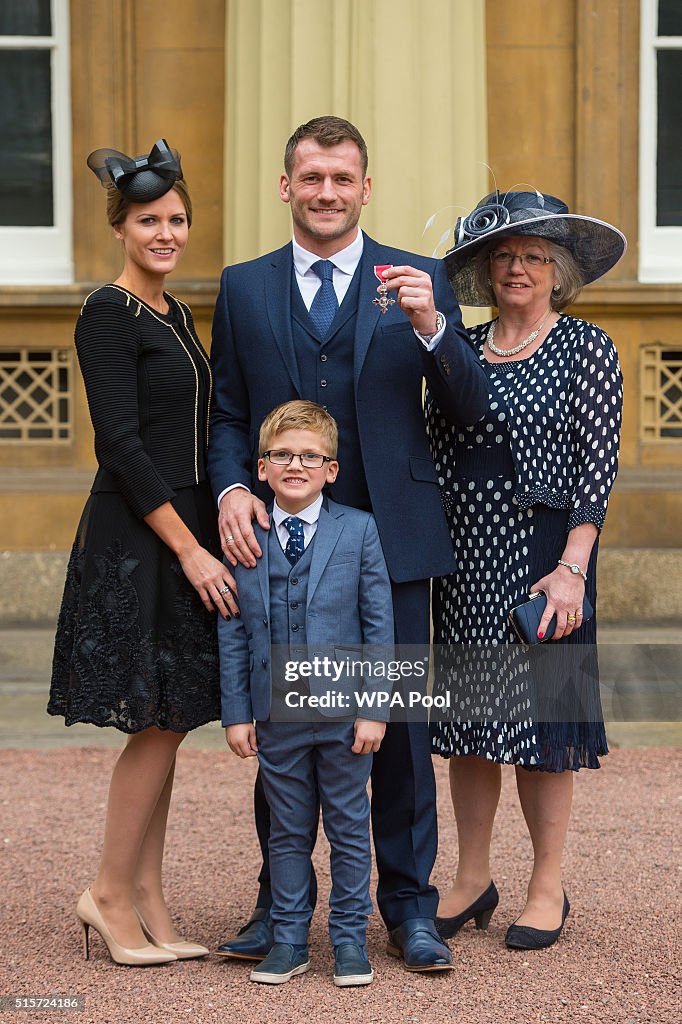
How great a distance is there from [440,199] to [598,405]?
13.1ft

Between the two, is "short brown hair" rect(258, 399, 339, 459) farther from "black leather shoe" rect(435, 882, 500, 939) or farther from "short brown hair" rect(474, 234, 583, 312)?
"black leather shoe" rect(435, 882, 500, 939)

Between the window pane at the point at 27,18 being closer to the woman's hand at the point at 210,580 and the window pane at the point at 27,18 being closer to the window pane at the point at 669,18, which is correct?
the window pane at the point at 669,18

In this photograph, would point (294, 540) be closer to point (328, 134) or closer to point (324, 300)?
point (324, 300)

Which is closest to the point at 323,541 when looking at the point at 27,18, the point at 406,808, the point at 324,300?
the point at 324,300

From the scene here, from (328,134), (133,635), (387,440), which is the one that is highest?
(328,134)

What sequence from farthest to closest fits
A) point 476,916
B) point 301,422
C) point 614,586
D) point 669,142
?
point 669,142, point 614,586, point 476,916, point 301,422

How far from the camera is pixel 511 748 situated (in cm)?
363

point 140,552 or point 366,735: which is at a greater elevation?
point 140,552

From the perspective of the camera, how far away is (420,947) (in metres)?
3.45

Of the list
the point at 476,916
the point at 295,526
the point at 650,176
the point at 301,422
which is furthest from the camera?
the point at 650,176

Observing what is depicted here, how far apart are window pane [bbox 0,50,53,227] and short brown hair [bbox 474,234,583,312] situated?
197 inches

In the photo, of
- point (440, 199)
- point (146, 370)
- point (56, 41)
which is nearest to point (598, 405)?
point (146, 370)

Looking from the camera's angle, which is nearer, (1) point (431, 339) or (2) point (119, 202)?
(1) point (431, 339)

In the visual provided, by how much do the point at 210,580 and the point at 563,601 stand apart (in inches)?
36.1
